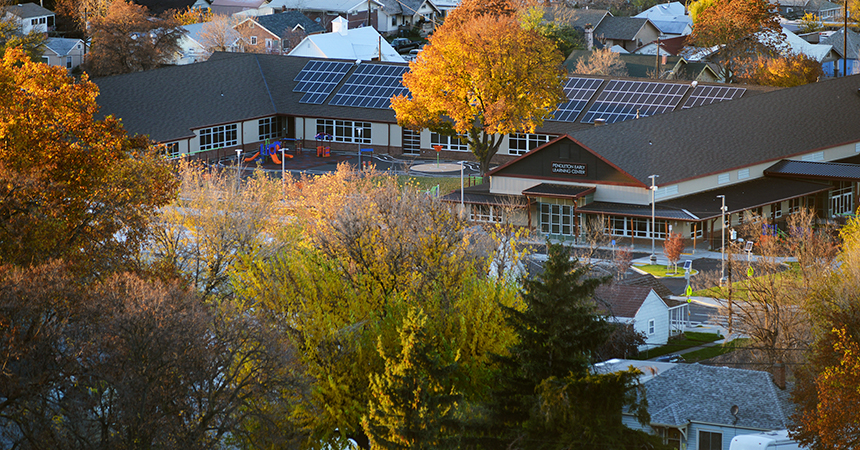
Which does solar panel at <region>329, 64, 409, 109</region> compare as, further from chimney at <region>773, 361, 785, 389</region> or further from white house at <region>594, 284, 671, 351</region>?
chimney at <region>773, 361, 785, 389</region>

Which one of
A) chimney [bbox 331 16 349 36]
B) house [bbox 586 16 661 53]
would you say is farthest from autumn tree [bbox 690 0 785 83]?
chimney [bbox 331 16 349 36]

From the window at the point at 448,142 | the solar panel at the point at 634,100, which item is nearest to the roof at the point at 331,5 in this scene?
the window at the point at 448,142

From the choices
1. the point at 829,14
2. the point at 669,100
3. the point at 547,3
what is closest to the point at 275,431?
the point at 669,100

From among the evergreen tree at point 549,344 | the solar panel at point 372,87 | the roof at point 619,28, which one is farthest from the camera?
the roof at point 619,28

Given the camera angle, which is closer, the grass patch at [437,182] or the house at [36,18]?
the grass patch at [437,182]

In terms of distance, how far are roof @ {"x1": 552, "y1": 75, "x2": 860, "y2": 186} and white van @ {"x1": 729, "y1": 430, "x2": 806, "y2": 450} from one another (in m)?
34.0

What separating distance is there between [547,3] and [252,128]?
270 feet

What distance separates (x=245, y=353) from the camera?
29.0 metres

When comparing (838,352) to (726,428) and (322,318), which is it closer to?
(726,428)

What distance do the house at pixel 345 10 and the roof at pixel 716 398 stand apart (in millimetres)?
110971

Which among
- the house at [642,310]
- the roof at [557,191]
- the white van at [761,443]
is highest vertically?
the roof at [557,191]

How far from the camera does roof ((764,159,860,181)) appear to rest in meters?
71.5

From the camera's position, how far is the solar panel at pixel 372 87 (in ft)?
291

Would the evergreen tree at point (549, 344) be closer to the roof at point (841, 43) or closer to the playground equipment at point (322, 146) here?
the playground equipment at point (322, 146)
